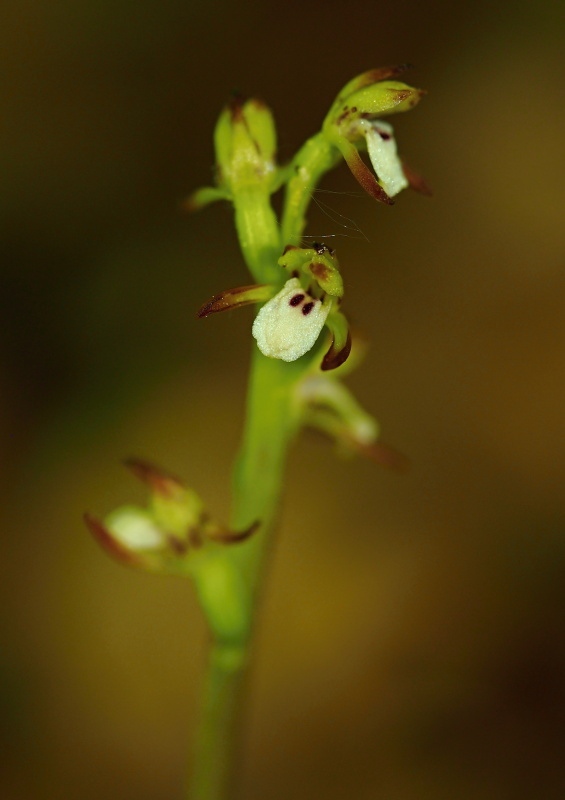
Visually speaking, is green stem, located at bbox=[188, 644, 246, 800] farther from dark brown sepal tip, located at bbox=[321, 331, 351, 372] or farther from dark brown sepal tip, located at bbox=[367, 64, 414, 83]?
dark brown sepal tip, located at bbox=[367, 64, 414, 83]

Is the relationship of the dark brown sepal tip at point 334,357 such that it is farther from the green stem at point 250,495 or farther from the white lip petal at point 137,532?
the white lip petal at point 137,532

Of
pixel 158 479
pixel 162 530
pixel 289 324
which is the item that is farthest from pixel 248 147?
pixel 162 530

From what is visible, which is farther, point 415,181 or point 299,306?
point 415,181

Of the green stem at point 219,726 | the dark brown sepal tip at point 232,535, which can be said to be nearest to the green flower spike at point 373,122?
the dark brown sepal tip at point 232,535

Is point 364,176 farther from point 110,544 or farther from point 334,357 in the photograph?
point 110,544

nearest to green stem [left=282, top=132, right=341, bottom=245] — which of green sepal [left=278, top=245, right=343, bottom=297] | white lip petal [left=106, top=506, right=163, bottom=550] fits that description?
green sepal [left=278, top=245, right=343, bottom=297]

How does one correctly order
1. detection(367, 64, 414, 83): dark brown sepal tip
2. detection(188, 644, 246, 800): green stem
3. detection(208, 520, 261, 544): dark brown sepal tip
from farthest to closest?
detection(188, 644, 246, 800): green stem, detection(208, 520, 261, 544): dark brown sepal tip, detection(367, 64, 414, 83): dark brown sepal tip
